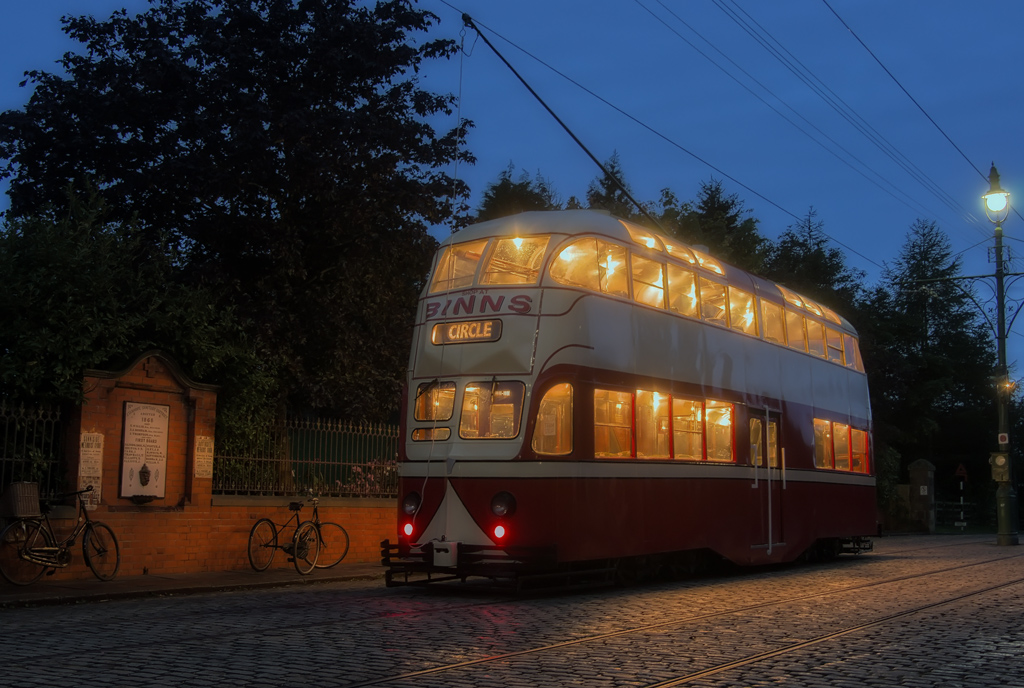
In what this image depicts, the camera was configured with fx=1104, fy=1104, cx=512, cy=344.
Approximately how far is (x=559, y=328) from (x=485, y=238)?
6.12ft

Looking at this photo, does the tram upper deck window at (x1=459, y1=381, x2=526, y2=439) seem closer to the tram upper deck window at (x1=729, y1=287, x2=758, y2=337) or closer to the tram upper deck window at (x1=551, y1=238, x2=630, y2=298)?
the tram upper deck window at (x1=551, y1=238, x2=630, y2=298)

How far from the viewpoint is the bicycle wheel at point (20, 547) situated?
42.5ft

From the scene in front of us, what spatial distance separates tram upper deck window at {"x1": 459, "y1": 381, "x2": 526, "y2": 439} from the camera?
12.8m

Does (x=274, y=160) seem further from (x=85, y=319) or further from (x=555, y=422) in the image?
(x=555, y=422)

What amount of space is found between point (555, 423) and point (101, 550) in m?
6.12

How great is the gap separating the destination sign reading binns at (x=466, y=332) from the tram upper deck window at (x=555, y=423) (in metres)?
0.96


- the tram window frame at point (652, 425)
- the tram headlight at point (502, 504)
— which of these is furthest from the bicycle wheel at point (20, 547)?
the tram window frame at point (652, 425)

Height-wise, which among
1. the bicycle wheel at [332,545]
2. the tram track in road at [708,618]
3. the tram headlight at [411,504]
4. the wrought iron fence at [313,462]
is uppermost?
the wrought iron fence at [313,462]

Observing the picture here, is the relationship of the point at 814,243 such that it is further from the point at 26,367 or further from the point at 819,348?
the point at 26,367

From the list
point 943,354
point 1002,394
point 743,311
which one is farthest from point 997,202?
point 943,354

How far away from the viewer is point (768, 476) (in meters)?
17.1

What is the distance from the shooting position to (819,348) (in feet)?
65.0

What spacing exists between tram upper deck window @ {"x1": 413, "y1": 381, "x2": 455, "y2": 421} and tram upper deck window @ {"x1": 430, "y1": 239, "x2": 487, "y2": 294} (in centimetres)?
133

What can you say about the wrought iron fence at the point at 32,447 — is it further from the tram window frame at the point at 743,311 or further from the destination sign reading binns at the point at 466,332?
the tram window frame at the point at 743,311
